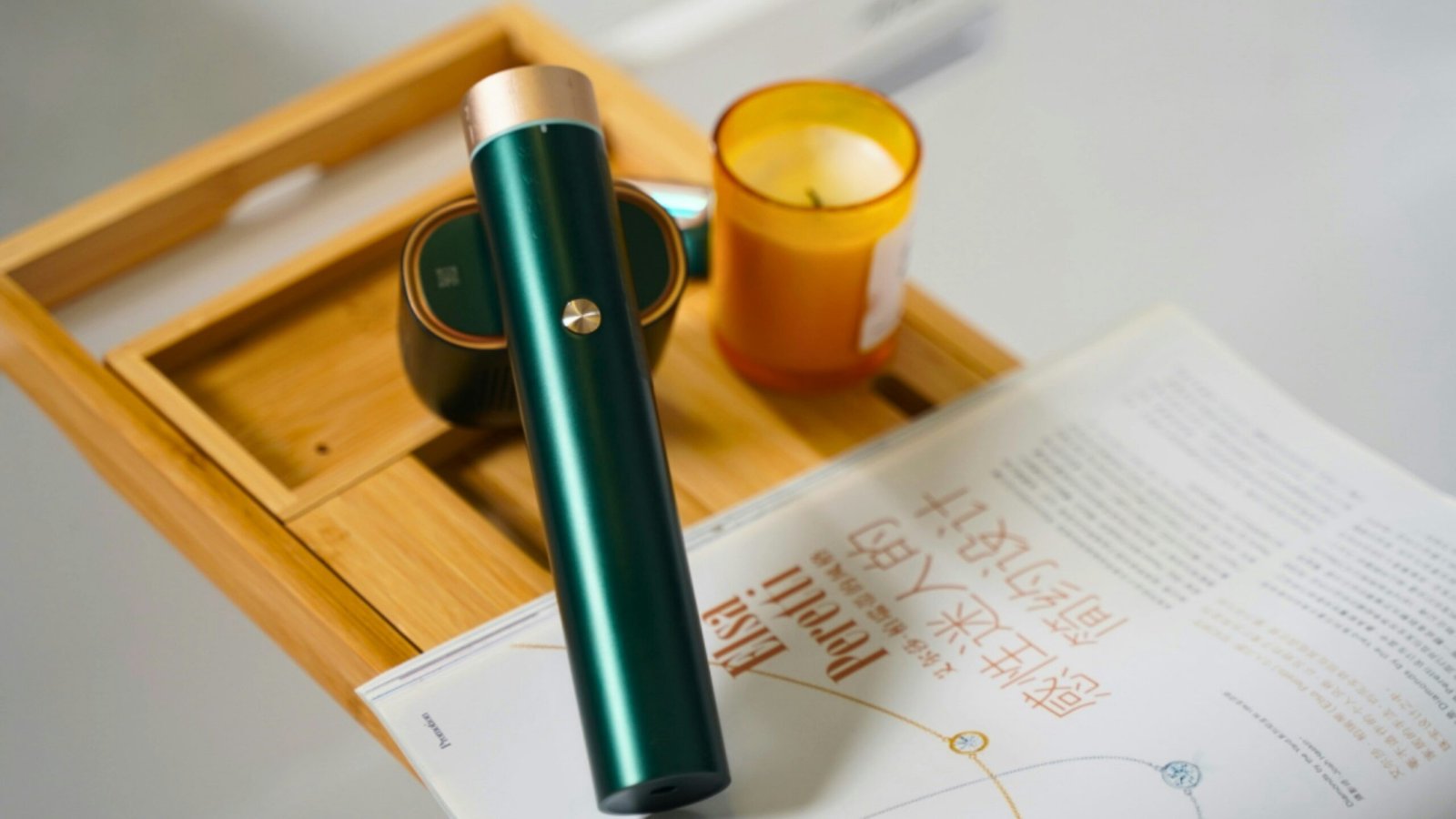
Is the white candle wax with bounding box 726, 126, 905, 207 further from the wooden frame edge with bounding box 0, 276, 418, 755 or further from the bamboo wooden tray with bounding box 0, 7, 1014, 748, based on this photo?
the wooden frame edge with bounding box 0, 276, 418, 755

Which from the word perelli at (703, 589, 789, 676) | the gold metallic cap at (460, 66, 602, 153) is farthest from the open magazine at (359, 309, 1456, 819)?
the gold metallic cap at (460, 66, 602, 153)

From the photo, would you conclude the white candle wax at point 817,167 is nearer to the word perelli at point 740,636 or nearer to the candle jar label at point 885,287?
Result: the candle jar label at point 885,287

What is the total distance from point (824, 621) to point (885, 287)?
0.11 m

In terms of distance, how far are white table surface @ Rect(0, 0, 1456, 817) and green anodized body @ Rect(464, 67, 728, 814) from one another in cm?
9

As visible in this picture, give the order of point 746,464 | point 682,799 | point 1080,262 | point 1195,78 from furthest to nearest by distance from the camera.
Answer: point 1195,78 → point 1080,262 → point 746,464 → point 682,799

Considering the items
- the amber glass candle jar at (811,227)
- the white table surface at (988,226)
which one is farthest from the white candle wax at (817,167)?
the white table surface at (988,226)

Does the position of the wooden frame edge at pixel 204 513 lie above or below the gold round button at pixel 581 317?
below

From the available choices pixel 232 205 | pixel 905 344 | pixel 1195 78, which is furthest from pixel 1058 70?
pixel 232 205

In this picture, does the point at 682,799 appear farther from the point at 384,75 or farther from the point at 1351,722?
the point at 384,75

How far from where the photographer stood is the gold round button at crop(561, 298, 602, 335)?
355mm

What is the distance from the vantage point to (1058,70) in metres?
0.68

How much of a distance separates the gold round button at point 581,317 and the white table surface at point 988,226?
14 centimetres

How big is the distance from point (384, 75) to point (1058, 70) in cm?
32

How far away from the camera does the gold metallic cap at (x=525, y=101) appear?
0.37 m
